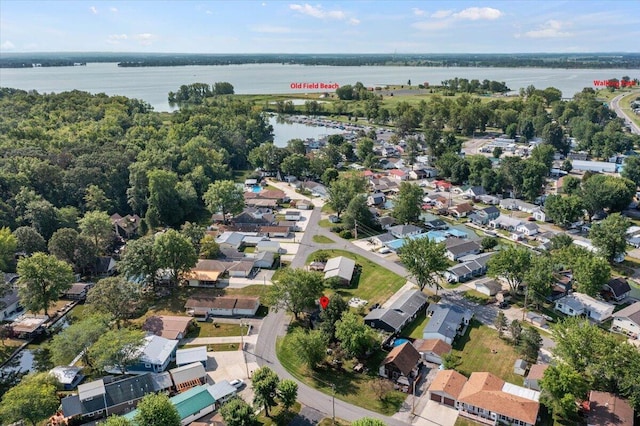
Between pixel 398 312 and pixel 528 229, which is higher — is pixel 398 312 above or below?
below

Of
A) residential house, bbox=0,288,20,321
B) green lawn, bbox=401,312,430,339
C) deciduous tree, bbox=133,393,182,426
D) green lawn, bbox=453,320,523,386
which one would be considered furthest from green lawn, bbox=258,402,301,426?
residential house, bbox=0,288,20,321

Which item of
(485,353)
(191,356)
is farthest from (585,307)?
(191,356)

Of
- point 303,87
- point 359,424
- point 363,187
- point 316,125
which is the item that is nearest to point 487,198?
point 363,187

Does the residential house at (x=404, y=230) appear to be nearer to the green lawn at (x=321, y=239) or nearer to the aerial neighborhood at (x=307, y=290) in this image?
the aerial neighborhood at (x=307, y=290)

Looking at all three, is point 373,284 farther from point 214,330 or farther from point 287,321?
point 214,330

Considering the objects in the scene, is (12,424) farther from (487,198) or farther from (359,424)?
(487,198)
